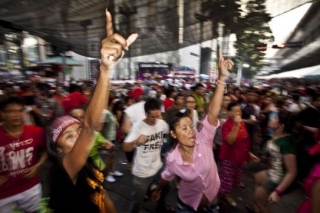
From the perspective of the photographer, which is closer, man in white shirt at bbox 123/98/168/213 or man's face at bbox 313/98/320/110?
man in white shirt at bbox 123/98/168/213

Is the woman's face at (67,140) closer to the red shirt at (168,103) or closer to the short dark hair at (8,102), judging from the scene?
the short dark hair at (8,102)

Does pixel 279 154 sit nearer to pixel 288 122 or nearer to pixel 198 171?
pixel 288 122

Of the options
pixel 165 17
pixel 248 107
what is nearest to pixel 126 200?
pixel 248 107

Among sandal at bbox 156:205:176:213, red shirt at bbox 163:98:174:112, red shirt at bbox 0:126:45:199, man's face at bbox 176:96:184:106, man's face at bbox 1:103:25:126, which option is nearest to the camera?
red shirt at bbox 0:126:45:199

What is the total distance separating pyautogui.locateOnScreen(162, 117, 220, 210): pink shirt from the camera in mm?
2309

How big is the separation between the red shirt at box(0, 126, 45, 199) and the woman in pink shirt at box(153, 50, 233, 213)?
56.1 inches

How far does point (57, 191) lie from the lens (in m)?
1.43

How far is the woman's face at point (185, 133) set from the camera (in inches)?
94.0

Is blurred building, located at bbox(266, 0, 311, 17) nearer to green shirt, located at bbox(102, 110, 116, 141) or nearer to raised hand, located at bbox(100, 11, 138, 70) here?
green shirt, located at bbox(102, 110, 116, 141)

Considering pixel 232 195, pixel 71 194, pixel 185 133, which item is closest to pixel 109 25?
pixel 71 194

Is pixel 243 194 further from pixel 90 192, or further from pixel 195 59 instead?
pixel 195 59

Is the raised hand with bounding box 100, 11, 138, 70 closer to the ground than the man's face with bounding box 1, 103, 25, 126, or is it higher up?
higher up

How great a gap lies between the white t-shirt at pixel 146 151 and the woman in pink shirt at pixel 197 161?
655 mm

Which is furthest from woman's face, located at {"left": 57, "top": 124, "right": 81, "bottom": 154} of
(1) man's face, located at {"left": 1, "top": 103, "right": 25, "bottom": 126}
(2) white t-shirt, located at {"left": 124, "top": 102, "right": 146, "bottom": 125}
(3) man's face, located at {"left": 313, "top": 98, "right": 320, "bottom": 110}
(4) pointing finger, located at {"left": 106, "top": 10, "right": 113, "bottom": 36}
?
(3) man's face, located at {"left": 313, "top": 98, "right": 320, "bottom": 110}
